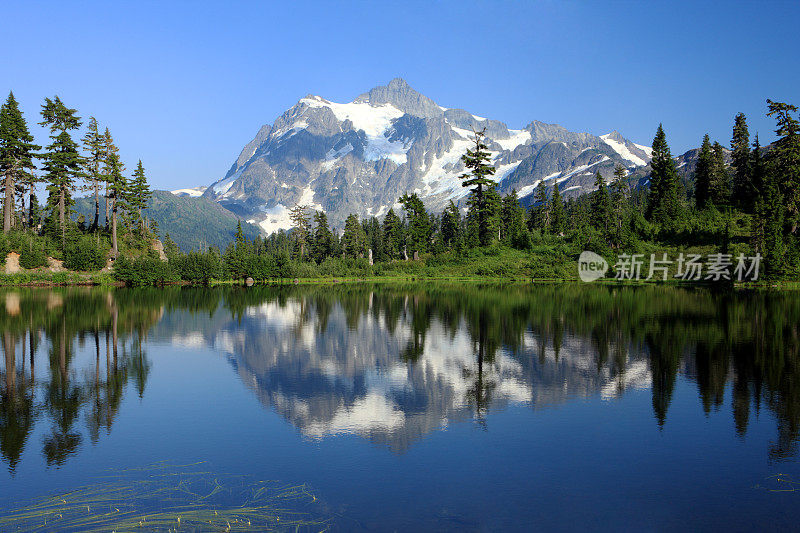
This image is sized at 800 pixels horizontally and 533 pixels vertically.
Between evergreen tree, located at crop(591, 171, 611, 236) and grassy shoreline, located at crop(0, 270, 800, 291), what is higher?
evergreen tree, located at crop(591, 171, 611, 236)

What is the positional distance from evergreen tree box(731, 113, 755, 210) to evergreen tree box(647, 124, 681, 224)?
9.30m

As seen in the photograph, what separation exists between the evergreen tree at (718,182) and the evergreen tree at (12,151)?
10736cm

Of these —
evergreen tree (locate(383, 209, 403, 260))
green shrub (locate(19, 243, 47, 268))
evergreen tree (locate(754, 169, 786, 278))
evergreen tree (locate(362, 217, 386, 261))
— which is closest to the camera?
evergreen tree (locate(754, 169, 786, 278))

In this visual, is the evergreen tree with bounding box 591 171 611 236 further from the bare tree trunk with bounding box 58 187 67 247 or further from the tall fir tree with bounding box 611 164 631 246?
the bare tree trunk with bounding box 58 187 67 247

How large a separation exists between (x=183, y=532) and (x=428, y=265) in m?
90.6

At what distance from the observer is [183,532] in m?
9.17

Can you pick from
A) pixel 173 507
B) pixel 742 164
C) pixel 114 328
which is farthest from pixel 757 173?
pixel 173 507

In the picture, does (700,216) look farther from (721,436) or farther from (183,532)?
(183,532)

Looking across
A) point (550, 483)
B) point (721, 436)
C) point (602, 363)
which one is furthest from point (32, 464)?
point (602, 363)

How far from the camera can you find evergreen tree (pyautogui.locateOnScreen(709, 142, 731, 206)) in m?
92.9

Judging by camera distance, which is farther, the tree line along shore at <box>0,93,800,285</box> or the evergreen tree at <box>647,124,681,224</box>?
the evergreen tree at <box>647,124,681,224</box>

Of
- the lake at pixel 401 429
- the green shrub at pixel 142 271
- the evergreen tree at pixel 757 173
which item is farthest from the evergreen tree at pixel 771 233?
the green shrub at pixel 142 271

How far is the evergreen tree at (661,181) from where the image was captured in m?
91.4

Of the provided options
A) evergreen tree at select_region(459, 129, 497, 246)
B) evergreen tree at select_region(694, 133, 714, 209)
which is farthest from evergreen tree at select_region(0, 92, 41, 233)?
evergreen tree at select_region(694, 133, 714, 209)
